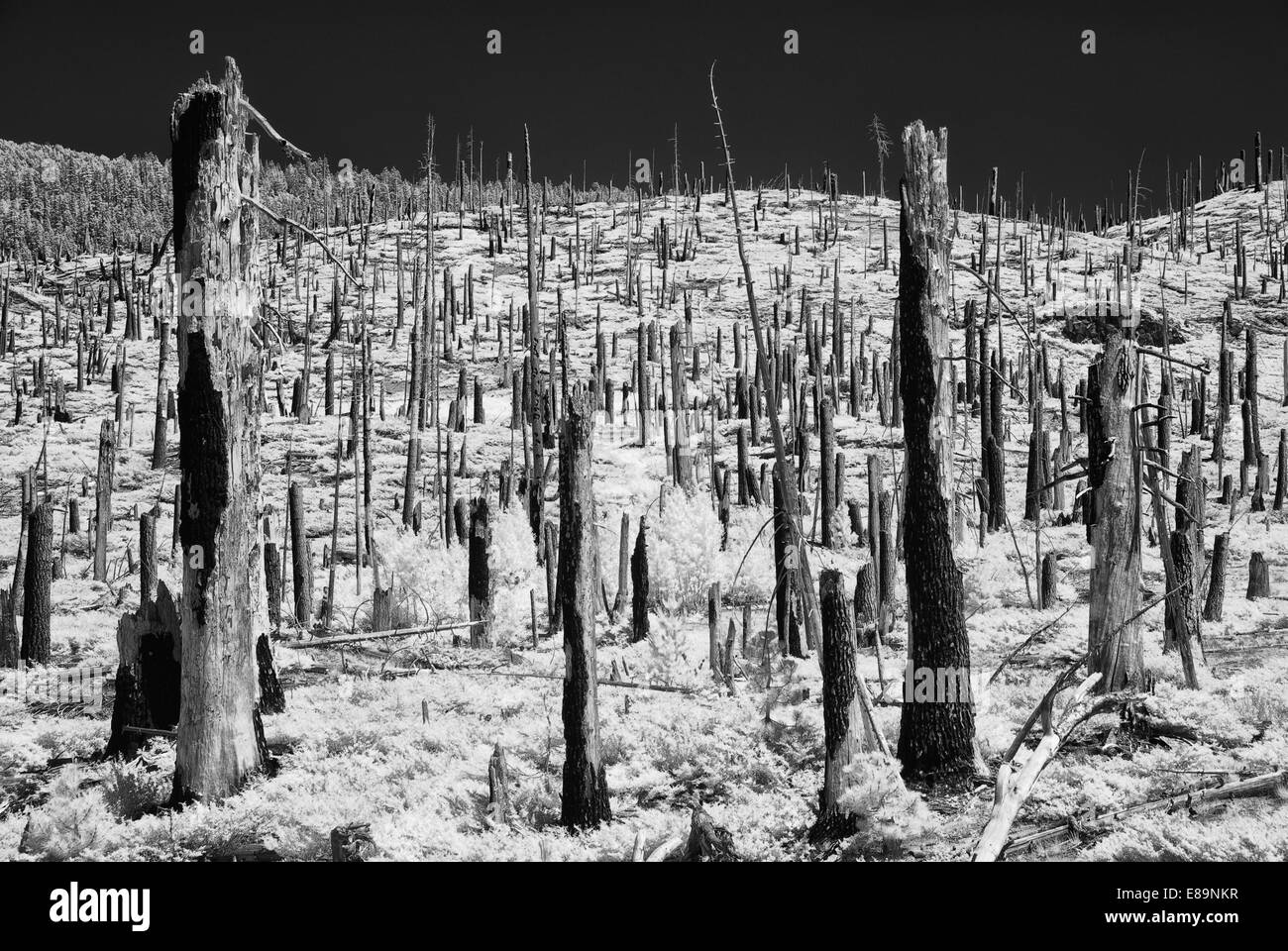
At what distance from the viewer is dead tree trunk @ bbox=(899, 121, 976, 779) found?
698cm

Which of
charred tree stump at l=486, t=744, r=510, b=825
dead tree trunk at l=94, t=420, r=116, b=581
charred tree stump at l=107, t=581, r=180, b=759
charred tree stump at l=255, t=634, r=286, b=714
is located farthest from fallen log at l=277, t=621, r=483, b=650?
dead tree trunk at l=94, t=420, r=116, b=581

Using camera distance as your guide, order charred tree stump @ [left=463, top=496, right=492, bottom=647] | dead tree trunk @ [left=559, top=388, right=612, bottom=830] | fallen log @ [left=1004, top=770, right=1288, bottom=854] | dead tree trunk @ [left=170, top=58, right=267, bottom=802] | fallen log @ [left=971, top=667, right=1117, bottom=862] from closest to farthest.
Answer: fallen log @ [left=971, top=667, right=1117, bottom=862] < fallen log @ [left=1004, top=770, right=1288, bottom=854] < dead tree trunk @ [left=559, top=388, right=612, bottom=830] < dead tree trunk @ [left=170, top=58, right=267, bottom=802] < charred tree stump @ [left=463, top=496, right=492, bottom=647]

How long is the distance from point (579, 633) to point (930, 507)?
2.80 meters

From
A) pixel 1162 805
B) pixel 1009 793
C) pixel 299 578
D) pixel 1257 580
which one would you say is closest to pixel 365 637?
pixel 299 578

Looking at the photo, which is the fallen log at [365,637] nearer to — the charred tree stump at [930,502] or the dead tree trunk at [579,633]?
the dead tree trunk at [579,633]

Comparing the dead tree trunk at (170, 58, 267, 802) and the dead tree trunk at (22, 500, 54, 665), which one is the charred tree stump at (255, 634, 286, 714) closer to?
the dead tree trunk at (170, 58, 267, 802)

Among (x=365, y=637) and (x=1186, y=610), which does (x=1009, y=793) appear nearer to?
(x=1186, y=610)

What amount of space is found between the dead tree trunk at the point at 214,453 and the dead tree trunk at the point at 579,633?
260 centimetres

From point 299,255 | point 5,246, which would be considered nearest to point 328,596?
point 299,255

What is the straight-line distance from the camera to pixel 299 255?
54.8 meters

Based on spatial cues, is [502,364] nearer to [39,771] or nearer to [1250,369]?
[1250,369]

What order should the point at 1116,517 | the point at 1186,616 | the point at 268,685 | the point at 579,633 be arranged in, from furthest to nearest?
the point at 1186,616 → the point at 268,685 → the point at 1116,517 → the point at 579,633

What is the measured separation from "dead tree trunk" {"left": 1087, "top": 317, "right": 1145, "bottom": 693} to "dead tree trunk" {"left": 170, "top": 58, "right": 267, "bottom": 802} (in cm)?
693

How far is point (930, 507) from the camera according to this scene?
7031 millimetres
